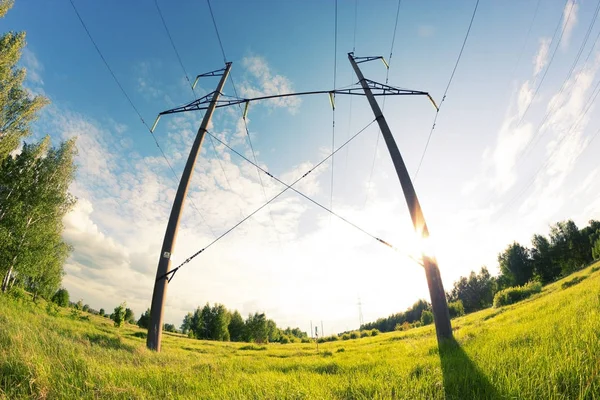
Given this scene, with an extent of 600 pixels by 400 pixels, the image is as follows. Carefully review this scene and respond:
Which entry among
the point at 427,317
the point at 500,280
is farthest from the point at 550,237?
the point at 427,317

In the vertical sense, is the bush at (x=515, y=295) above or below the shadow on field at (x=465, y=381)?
above

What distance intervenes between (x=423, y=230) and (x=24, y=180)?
37894mm

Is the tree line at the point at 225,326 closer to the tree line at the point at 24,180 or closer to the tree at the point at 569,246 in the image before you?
the tree line at the point at 24,180

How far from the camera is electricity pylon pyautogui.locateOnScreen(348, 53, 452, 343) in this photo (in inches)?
233

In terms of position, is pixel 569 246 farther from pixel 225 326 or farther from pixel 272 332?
pixel 225 326

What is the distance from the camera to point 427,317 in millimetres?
53531

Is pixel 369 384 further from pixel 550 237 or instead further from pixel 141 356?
pixel 550 237

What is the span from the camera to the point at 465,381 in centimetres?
296

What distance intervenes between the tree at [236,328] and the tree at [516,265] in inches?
3574

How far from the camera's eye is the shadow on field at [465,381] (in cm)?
265

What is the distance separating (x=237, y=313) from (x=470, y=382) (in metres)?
105

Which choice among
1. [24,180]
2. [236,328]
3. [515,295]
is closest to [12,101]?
[24,180]

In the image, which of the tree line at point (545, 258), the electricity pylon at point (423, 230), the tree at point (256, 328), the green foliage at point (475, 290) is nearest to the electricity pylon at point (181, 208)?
the electricity pylon at point (423, 230)

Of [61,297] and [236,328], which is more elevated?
[61,297]
